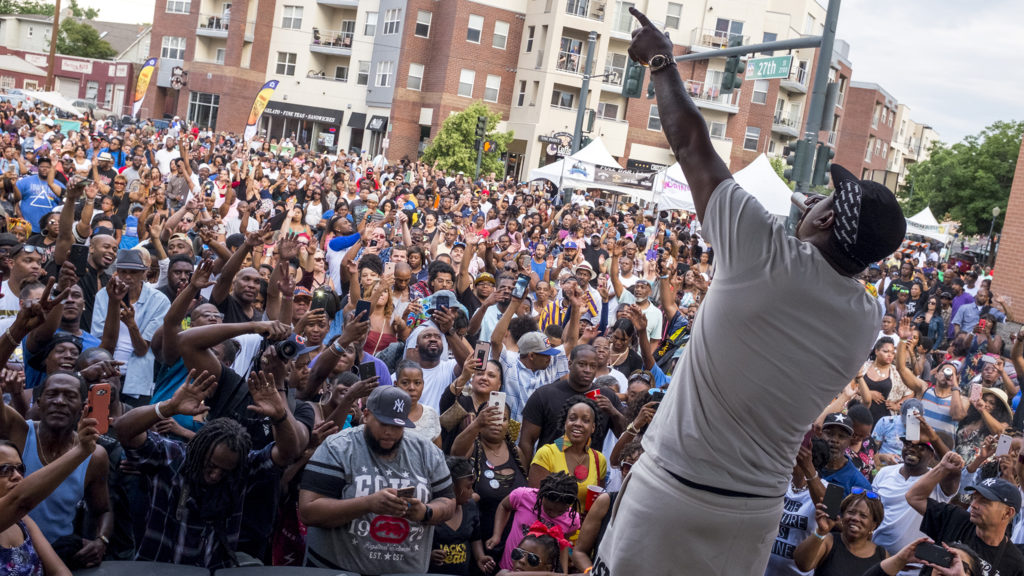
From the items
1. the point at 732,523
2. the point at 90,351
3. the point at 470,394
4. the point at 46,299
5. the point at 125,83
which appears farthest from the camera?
the point at 125,83

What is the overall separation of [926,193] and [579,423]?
190ft

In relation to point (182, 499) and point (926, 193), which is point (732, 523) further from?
point (926, 193)

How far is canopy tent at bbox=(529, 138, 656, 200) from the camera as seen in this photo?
82.0 ft

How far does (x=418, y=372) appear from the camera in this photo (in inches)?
250

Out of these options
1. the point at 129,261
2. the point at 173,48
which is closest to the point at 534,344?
the point at 129,261

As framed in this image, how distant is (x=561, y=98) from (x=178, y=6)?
29325 mm

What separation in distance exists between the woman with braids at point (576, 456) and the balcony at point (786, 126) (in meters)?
55.0

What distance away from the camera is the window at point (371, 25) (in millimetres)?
54969

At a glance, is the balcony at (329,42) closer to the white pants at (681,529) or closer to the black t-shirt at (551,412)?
the black t-shirt at (551,412)

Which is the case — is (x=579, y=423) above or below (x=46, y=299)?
below

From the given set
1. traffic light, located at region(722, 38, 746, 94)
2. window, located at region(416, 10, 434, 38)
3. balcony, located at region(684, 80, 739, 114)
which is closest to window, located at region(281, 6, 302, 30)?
window, located at region(416, 10, 434, 38)

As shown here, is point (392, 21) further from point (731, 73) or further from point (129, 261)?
point (129, 261)

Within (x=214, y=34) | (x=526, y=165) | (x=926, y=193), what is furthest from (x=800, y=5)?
(x=214, y=34)

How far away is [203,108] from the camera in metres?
60.7
